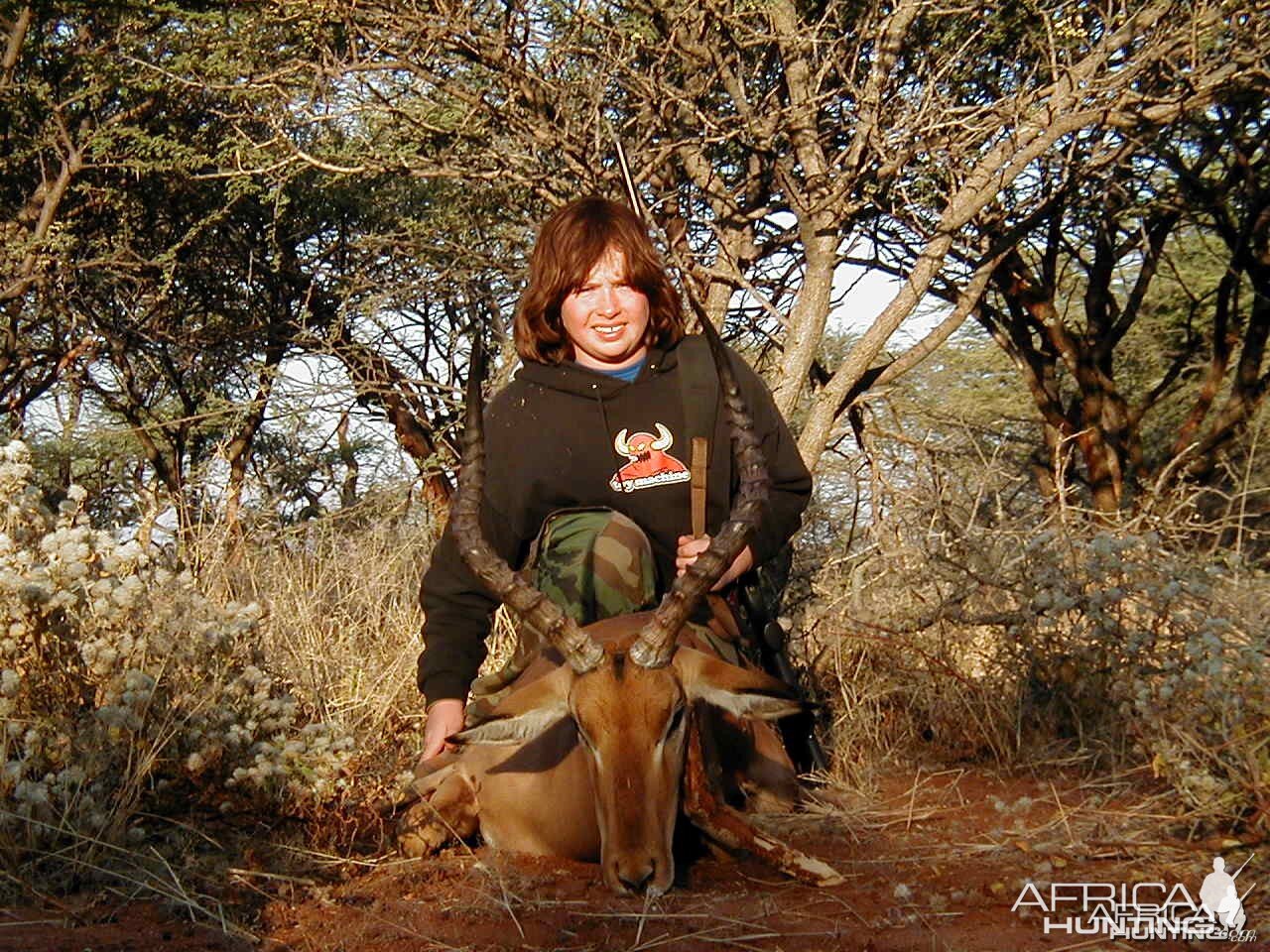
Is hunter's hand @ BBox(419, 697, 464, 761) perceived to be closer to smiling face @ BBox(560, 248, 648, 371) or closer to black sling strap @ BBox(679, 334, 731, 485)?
black sling strap @ BBox(679, 334, 731, 485)

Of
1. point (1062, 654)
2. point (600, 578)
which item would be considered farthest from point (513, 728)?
point (1062, 654)

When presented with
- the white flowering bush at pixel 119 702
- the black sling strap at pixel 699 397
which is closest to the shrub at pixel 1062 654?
the black sling strap at pixel 699 397

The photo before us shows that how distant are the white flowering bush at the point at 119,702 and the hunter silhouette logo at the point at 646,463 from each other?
1244mm

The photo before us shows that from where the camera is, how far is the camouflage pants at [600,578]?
4.66 metres

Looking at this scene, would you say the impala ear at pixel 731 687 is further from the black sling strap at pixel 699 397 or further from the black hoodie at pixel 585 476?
the black sling strap at pixel 699 397

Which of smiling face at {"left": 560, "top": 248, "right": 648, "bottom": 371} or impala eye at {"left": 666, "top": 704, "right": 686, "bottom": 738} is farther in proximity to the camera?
smiling face at {"left": 560, "top": 248, "right": 648, "bottom": 371}

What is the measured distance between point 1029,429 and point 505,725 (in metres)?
11.1

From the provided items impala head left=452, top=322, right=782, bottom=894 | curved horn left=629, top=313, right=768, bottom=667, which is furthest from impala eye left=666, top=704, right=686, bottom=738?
curved horn left=629, top=313, right=768, bottom=667

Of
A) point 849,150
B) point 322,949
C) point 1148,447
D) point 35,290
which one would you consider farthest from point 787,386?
point 1148,447

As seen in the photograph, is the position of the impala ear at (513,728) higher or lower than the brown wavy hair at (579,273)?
lower

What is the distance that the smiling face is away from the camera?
4.97m

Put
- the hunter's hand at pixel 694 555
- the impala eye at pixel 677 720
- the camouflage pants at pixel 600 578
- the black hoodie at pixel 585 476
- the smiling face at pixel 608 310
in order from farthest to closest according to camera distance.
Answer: the smiling face at pixel 608 310 → the black hoodie at pixel 585 476 → the camouflage pants at pixel 600 578 → the hunter's hand at pixel 694 555 → the impala eye at pixel 677 720

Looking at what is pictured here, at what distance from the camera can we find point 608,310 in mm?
4969

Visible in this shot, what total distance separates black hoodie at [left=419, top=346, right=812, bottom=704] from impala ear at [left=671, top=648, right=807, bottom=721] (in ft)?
2.55
